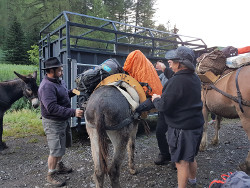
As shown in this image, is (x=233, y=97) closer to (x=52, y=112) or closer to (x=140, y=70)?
(x=140, y=70)

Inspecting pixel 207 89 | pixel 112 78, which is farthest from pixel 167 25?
pixel 112 78

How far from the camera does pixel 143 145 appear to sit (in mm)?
4984

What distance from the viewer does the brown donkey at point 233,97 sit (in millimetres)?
3164

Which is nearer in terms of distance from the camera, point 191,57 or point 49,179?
point 191,57

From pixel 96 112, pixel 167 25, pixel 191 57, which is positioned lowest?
pixel 96 112

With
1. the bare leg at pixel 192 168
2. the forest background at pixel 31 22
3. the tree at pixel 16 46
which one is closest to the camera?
the bare leg at pixel 192 168

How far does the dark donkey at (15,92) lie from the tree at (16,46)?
23.9 meters

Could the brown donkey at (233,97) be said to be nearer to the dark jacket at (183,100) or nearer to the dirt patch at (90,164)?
the dirt patch at (90,164)

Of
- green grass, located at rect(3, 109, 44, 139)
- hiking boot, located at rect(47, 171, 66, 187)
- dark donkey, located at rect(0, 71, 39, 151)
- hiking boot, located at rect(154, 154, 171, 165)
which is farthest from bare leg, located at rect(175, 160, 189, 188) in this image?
green grass, located at rect(3, 109, 44, 139)

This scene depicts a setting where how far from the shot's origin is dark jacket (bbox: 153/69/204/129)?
220 cm

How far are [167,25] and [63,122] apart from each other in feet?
81.6

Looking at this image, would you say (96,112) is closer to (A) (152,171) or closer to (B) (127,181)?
(B) (127,181)

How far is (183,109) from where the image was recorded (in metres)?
2.24

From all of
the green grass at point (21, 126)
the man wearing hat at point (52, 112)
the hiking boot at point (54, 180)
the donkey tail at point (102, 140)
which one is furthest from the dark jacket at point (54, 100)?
the green grass at point (21, 126)
